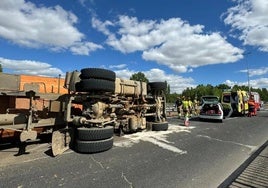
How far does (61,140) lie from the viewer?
691 cm

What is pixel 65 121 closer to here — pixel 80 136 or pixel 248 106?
pixel 80 136

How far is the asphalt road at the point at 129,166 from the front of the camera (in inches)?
188

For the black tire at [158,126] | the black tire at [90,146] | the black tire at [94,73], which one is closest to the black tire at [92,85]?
the black tire at [94,73]

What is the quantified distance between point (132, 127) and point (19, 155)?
468 centimetres

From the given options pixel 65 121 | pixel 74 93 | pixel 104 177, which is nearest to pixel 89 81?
pixel 74 93

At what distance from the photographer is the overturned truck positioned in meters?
6.65

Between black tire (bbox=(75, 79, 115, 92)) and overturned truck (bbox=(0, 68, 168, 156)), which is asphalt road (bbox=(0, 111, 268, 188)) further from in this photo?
black tire (bbox=(75, 79, 115, 92))

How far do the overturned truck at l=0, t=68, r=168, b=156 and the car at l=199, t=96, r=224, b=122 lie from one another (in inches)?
368

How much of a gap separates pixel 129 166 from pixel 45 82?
4.23 m

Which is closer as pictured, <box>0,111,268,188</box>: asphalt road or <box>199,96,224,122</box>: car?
<box>0,111,268,188</box>: asphalt road

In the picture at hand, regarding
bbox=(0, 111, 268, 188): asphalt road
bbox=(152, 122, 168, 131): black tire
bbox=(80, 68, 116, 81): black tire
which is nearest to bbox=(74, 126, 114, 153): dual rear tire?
bbox=(0, 111, 268, 188): asphalt road

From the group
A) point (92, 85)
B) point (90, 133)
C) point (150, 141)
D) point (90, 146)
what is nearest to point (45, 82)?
point (92, 85)

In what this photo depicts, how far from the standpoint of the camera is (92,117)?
765 cm

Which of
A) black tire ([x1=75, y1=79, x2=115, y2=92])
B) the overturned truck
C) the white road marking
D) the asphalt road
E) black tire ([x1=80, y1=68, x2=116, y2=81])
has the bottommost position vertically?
the asphalt road
